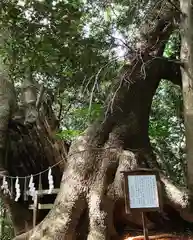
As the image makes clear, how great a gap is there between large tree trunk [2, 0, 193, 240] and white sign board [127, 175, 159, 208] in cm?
91

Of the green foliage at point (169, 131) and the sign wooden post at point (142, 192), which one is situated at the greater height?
the green foliage at point (169, 131)

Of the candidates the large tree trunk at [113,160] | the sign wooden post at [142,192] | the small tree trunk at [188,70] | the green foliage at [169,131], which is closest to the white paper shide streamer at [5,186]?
the large tree trunk at [113,160]

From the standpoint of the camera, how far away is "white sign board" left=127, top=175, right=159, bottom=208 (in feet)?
12.3

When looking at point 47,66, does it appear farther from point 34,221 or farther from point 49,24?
point 34,221

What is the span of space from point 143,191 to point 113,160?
1.46 metres

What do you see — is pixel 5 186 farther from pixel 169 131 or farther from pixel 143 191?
pixel 169 131

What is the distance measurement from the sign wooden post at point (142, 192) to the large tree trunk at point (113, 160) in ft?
2.95

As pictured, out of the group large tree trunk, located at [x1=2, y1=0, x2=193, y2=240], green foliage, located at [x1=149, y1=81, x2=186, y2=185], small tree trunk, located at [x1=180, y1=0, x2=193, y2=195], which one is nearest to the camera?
small tree trunk, located at [x1=180, y1=0, x2=193, y2=195]

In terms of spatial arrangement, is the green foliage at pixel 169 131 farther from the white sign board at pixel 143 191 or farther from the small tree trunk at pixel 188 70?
the white sign board at pixel 143 191

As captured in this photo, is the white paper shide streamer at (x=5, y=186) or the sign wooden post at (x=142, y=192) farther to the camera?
the white paper shide streamer at (x=5, y=186)

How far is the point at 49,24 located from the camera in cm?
590

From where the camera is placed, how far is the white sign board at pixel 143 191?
3746 millimetres

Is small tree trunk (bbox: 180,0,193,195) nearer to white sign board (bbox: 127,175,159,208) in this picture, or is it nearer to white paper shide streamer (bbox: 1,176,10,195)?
white sign board (bbox: 127,175,159,208)

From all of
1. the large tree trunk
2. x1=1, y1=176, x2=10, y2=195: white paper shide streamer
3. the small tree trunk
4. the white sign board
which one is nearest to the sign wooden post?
the white sign board
